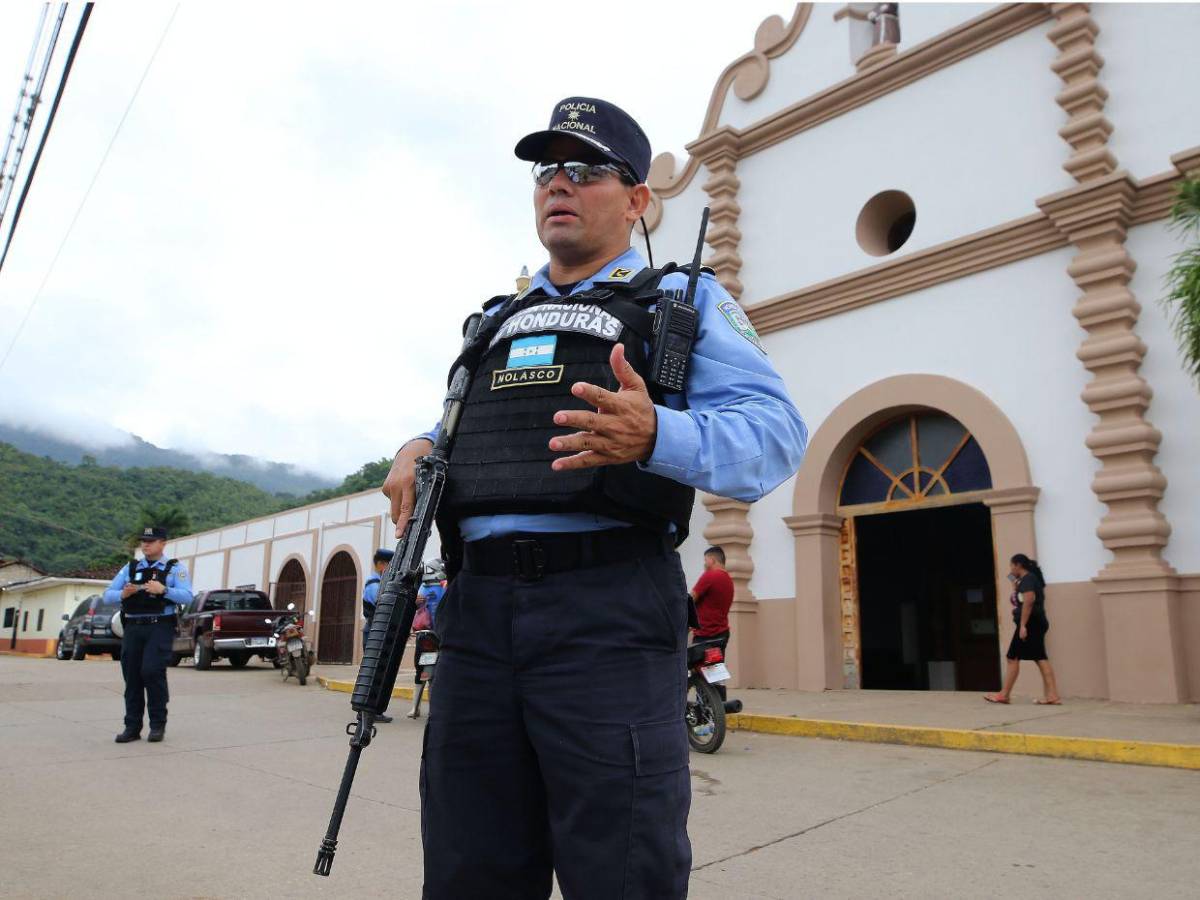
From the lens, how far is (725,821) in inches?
176

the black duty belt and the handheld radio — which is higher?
the handheld radio

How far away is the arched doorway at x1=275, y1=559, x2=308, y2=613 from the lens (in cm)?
2462

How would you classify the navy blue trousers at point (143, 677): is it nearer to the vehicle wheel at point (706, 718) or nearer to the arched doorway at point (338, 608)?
the vehicle wheel at point (706, 718)

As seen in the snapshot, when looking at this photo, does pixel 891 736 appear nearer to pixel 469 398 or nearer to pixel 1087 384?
pixel 1087 384

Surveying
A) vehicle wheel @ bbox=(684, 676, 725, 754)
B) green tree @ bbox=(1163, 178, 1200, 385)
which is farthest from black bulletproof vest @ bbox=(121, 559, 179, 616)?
green tree @ bbox=(1163, 178, 1200, 385)

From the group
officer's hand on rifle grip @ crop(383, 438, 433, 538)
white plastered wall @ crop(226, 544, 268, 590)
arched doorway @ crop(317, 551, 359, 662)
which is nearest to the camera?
officer's hand on rifle grip @ crop(383, 438, 433, 538)

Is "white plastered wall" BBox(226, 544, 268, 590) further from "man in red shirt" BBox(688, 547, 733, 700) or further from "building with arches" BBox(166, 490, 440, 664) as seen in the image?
"man in red shirt" BBox(688, 547, 733, 700)

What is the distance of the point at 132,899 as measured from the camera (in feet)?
10.6

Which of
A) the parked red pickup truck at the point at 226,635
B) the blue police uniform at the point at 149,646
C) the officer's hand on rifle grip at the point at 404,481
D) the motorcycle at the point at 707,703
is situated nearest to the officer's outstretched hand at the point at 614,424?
the officer's hand on rifle grip at the point at 404,481

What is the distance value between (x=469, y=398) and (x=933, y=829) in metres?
3.46

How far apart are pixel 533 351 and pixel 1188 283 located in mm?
7069

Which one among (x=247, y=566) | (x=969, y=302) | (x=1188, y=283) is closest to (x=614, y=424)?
(x=1188, y=283)

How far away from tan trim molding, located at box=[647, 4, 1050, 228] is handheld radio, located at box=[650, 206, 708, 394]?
406 inches

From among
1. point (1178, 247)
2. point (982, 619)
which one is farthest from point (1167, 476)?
point (982, 619)
